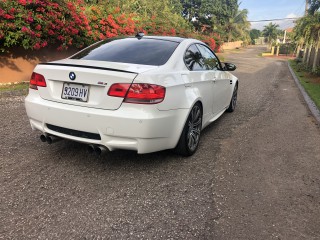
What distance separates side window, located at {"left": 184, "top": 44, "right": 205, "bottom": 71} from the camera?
13.5 feet

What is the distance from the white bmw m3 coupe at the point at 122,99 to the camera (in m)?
3.12

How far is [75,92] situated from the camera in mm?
3275

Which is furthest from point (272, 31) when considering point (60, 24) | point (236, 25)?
Result: point (60, 24)

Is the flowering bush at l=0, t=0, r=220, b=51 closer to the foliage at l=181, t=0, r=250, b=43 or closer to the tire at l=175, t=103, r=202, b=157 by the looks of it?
the tire at l=175, t=103, r=202, b=157

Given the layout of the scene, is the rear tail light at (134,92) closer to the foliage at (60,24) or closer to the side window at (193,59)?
Result: the side window at (193,59)

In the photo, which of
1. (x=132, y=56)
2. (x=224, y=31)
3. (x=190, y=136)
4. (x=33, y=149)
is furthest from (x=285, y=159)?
(x=224, y=31)

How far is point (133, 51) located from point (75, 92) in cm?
106

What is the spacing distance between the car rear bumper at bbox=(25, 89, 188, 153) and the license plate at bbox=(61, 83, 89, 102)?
0.10 meters

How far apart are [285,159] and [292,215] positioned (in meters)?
1.50

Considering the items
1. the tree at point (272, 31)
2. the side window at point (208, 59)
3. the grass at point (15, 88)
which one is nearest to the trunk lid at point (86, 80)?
the side window at point (208, 59)

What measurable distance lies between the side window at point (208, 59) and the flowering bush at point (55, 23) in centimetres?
621

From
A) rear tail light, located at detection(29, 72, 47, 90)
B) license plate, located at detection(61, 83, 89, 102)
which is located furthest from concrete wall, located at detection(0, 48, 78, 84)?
license plate, located at detection(61, 83, 89, 102)

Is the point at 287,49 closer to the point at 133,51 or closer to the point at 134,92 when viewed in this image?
the point at 133,51

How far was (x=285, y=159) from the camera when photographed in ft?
13.9
